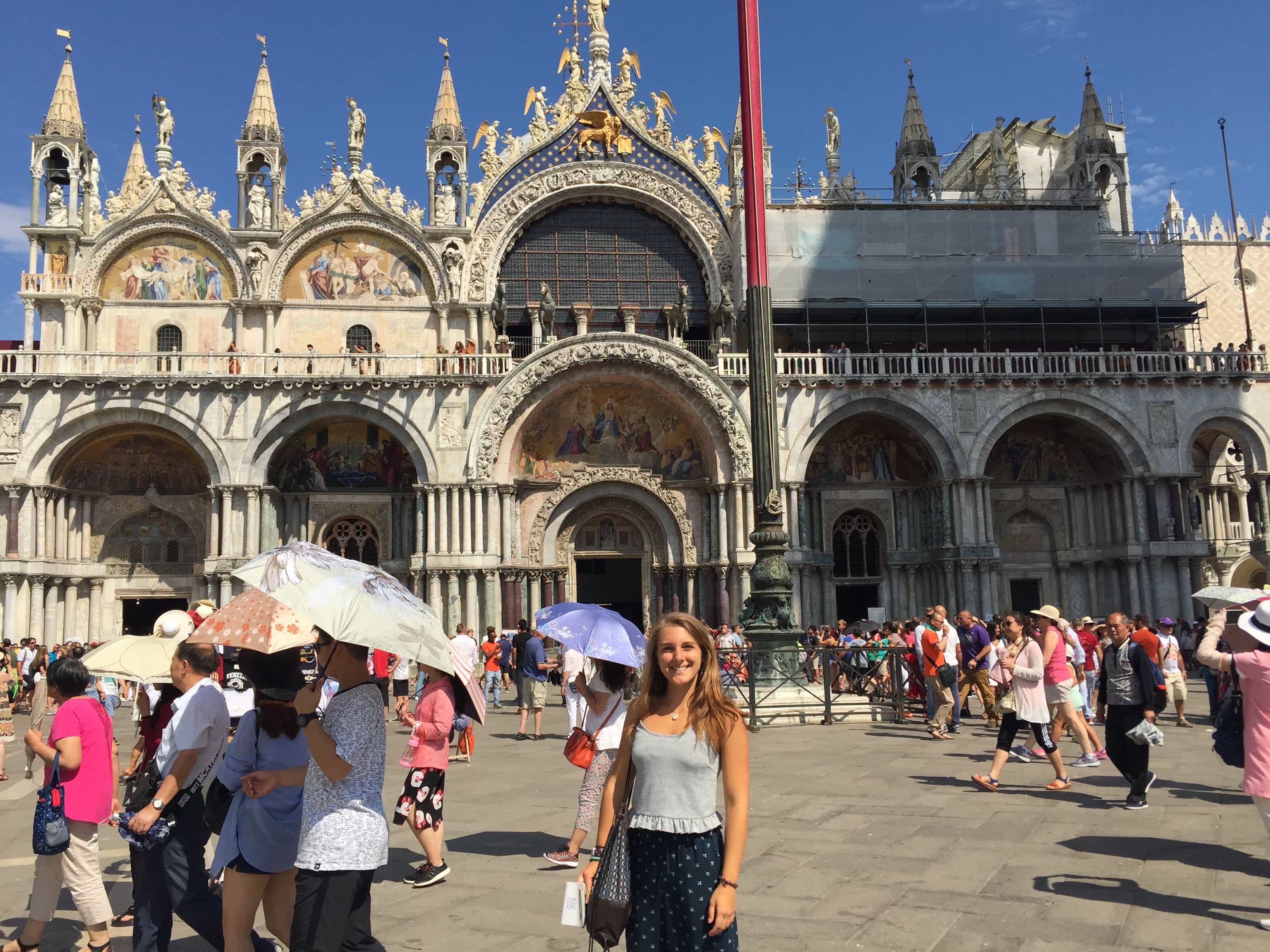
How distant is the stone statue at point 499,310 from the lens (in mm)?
30422

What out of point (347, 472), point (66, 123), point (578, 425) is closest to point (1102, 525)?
point (578, 425)

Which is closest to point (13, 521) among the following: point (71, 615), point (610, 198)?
point (71, 615)

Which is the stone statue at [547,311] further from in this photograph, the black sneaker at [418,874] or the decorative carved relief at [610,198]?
the black sneaker at [418,874]

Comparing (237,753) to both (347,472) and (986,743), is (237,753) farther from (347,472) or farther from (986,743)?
(347,472)

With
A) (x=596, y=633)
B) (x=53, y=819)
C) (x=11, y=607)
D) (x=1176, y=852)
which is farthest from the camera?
(x=11, y=607)

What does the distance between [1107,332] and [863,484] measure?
9351mm

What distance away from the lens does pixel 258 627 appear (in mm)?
4816

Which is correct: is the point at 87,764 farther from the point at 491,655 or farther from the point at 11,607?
the point at 11,607

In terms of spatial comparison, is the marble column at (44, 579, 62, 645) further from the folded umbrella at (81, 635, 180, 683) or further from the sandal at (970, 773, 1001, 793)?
the sandal at (970, 773, 1001, 793)

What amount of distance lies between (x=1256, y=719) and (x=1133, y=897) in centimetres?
142

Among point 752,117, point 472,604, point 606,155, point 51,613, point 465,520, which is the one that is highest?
point 606,155

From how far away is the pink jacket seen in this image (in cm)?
795

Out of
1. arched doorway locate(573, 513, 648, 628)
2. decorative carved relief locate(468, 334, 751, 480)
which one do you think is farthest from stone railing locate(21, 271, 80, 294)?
arched doorway locate(573, 513, 648, 628)

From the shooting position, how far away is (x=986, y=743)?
14602 mm
